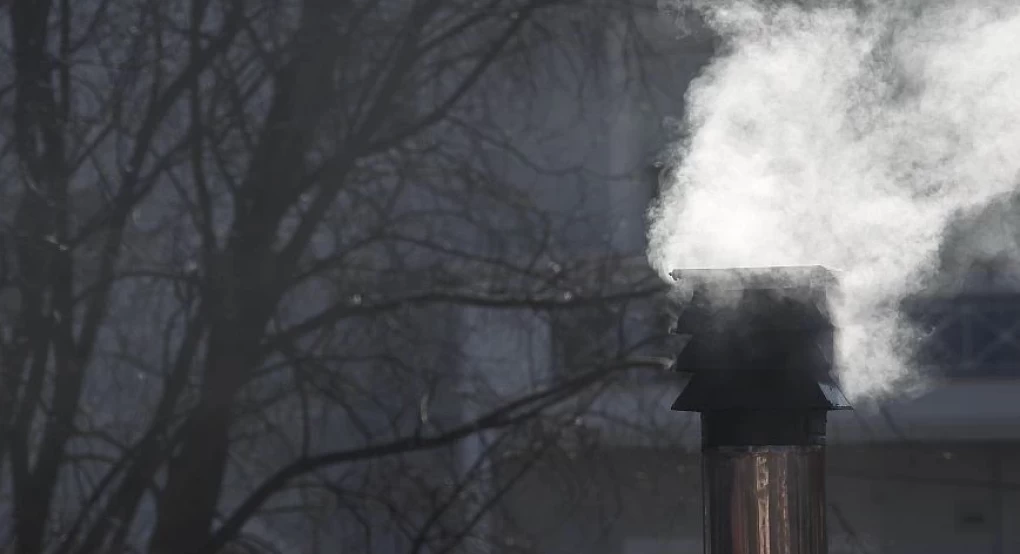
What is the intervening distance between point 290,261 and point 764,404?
118cm

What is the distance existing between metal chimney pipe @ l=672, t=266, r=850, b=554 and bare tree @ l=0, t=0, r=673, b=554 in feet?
2.95

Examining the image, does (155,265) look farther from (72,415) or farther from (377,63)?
(377,63)

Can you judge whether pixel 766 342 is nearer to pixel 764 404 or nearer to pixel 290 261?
pixel 764 404

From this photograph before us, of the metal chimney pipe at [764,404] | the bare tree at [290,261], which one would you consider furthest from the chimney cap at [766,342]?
the bare tree at [290,261]

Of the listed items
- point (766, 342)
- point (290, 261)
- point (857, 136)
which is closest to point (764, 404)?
point (766, 342)

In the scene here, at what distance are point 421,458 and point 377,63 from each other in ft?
2.43

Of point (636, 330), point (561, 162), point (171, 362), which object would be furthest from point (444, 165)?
point (171, 362)

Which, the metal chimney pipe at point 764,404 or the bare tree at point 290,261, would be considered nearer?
the metal chimney pipe at point 764,404

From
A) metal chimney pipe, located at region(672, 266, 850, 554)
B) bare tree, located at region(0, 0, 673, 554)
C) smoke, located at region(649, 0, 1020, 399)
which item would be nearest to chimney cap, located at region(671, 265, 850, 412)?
metal chimney pipe, located at region(672, 266, 850, 554)

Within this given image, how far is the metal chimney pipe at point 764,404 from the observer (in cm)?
133

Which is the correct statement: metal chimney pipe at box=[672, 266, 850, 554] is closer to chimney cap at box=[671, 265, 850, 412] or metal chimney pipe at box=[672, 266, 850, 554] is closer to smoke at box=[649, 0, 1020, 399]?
chimney cap at box=[671, 265, 850, 412]

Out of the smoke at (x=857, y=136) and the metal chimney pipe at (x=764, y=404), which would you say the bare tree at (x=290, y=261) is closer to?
the smoke at (x=857, y=136)

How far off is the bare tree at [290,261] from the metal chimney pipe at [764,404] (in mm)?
900

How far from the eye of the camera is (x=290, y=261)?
7.50ft
